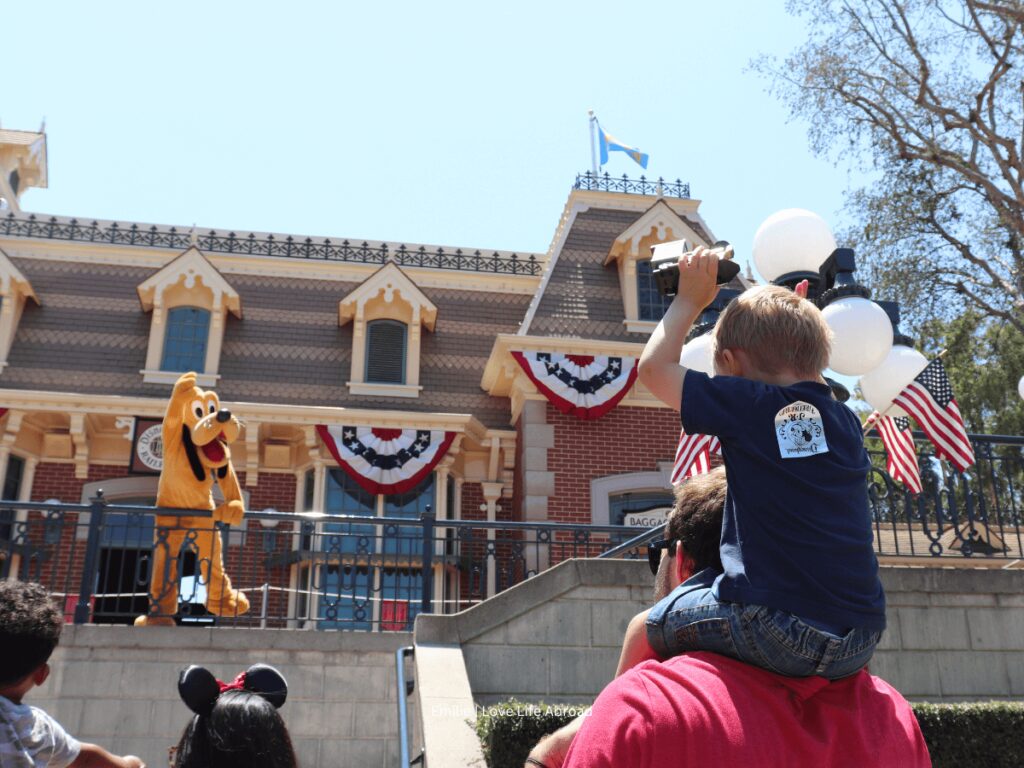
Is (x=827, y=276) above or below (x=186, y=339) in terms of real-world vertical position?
below

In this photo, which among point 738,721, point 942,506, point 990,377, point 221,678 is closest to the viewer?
point 738,721

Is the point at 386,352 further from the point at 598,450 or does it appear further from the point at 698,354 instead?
the point at 698,354

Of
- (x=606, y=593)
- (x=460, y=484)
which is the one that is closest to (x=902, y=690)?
(x=606, y=593)

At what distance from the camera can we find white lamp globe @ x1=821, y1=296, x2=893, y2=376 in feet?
22.6

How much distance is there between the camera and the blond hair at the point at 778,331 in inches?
88.9

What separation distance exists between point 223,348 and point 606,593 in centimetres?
1180

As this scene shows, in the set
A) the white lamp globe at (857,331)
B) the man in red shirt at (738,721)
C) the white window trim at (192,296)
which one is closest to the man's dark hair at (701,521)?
the man in red shirt at (738,721)

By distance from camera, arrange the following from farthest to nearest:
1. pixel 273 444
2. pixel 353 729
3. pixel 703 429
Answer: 1. pixel 273 444
2. pixel 353 729
3. pixel 703 429

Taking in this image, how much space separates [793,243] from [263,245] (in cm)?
1422

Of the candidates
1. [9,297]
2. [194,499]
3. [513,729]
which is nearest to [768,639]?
[513,729]

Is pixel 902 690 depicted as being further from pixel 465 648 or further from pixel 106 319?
pixel 106 319

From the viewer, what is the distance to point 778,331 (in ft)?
7.41

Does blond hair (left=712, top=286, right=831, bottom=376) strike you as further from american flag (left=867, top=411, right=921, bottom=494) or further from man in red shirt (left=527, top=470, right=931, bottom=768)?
american flag (left=867, top=411, right=921, bottom=494)

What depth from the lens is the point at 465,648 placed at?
7836 millimetres
